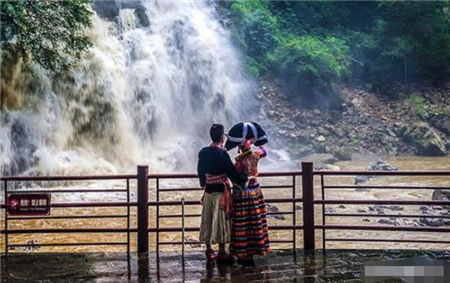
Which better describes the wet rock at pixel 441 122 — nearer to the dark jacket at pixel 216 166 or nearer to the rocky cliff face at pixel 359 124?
the rocky cliff face at pixel 359 124

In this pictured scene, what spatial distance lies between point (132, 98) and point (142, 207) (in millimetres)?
13707

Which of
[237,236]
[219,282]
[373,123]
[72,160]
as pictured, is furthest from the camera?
[373,123]

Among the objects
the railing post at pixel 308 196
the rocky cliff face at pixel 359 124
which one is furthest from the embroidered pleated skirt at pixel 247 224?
the rocky cliff face at pixel 359 124

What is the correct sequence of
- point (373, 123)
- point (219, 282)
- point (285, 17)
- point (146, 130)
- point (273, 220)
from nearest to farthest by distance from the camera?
point (219, 282), point (273, 220), point (146, 130), point (373, 123), point (285, 17)

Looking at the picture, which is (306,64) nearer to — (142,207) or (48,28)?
(48,28)

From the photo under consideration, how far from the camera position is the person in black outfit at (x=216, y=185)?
5340 millimetres

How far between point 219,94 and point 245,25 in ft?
18.4

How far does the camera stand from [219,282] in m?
4.97

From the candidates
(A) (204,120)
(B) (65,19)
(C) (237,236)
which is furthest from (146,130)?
(C) (237,236)

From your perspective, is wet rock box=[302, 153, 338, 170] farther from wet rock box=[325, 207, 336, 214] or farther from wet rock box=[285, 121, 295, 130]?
wet rock box=[325, 207, 336, 214]

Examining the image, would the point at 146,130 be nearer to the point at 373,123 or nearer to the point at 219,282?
the point at 373,123

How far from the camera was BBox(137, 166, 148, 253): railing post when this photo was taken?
6.04 m

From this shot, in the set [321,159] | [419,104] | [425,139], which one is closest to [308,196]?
[321,159]

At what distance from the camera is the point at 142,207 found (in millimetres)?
6082
